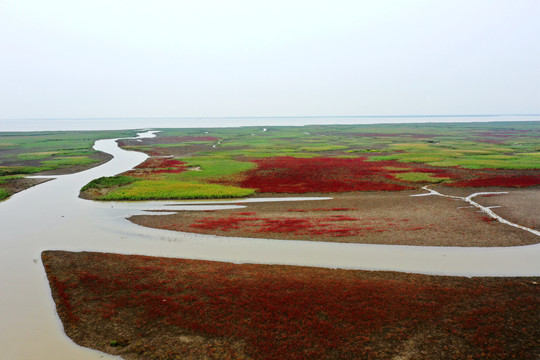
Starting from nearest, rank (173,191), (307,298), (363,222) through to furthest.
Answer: (307,298), (363,222), (173,191)

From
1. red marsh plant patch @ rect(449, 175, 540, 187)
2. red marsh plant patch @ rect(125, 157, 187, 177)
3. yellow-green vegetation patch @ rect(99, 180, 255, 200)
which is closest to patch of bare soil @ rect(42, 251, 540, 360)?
yellow-green vegetation patch @ rect(99, 180, 255, 200)

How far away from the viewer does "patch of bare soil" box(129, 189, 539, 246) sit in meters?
24.2

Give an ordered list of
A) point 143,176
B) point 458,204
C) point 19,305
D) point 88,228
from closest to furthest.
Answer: point 19,305 → point 88,228 → point 458,204 → point 143,176

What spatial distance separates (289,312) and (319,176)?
112ft

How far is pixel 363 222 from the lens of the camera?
2780 cm

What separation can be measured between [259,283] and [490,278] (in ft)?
39.8

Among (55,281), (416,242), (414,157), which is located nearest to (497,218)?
(416,242)

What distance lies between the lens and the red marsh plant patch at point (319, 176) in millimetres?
40706

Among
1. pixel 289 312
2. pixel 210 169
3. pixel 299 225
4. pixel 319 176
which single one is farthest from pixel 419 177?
pixel 289 312

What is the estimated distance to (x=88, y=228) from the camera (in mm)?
27484

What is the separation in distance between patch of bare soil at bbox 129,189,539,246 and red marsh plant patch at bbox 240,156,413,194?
5317 mm

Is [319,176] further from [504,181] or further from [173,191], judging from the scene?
[504,181]

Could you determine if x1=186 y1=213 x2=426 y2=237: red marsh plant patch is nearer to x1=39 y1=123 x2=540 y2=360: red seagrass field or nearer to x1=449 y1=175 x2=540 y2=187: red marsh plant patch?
x1=39 y1=123 x2=540 y2=360: red seagrass field

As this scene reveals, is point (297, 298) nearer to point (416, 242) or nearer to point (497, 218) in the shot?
point (416, 242)
